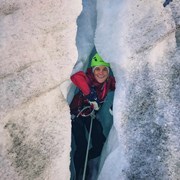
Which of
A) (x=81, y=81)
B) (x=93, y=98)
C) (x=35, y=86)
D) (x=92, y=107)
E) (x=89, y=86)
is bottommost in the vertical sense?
(x=92, y=107)

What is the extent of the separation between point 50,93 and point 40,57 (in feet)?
1.27

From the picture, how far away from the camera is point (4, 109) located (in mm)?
2779

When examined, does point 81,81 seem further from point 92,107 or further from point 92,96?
point 92,107

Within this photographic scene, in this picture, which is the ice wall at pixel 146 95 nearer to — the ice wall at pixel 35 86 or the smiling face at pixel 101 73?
the ice wall at pixel 35 86

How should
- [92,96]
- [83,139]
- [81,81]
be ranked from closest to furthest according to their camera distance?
[81,81] → [92,96] → [83,139]

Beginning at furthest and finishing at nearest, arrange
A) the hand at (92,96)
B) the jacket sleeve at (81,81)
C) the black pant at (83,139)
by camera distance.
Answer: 1. the black pant at (83,139)
2. the hand at (92,96)
3. the jacket sleeve at (81,81)

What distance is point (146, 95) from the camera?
3.15 metres

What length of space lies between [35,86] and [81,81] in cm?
103

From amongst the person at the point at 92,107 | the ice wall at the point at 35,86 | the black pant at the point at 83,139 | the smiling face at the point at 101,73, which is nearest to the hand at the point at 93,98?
the person at the point at 92,107

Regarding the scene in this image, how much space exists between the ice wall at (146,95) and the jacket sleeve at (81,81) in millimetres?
648

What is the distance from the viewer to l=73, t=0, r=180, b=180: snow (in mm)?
3008

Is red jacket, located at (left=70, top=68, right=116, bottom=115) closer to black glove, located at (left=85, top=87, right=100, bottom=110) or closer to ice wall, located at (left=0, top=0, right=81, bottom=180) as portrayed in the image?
black glove, located at (left=85, top=87, right=100, bottom=110)

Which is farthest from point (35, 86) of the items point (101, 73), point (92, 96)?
point (101, 73)

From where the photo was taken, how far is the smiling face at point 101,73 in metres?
4.12
